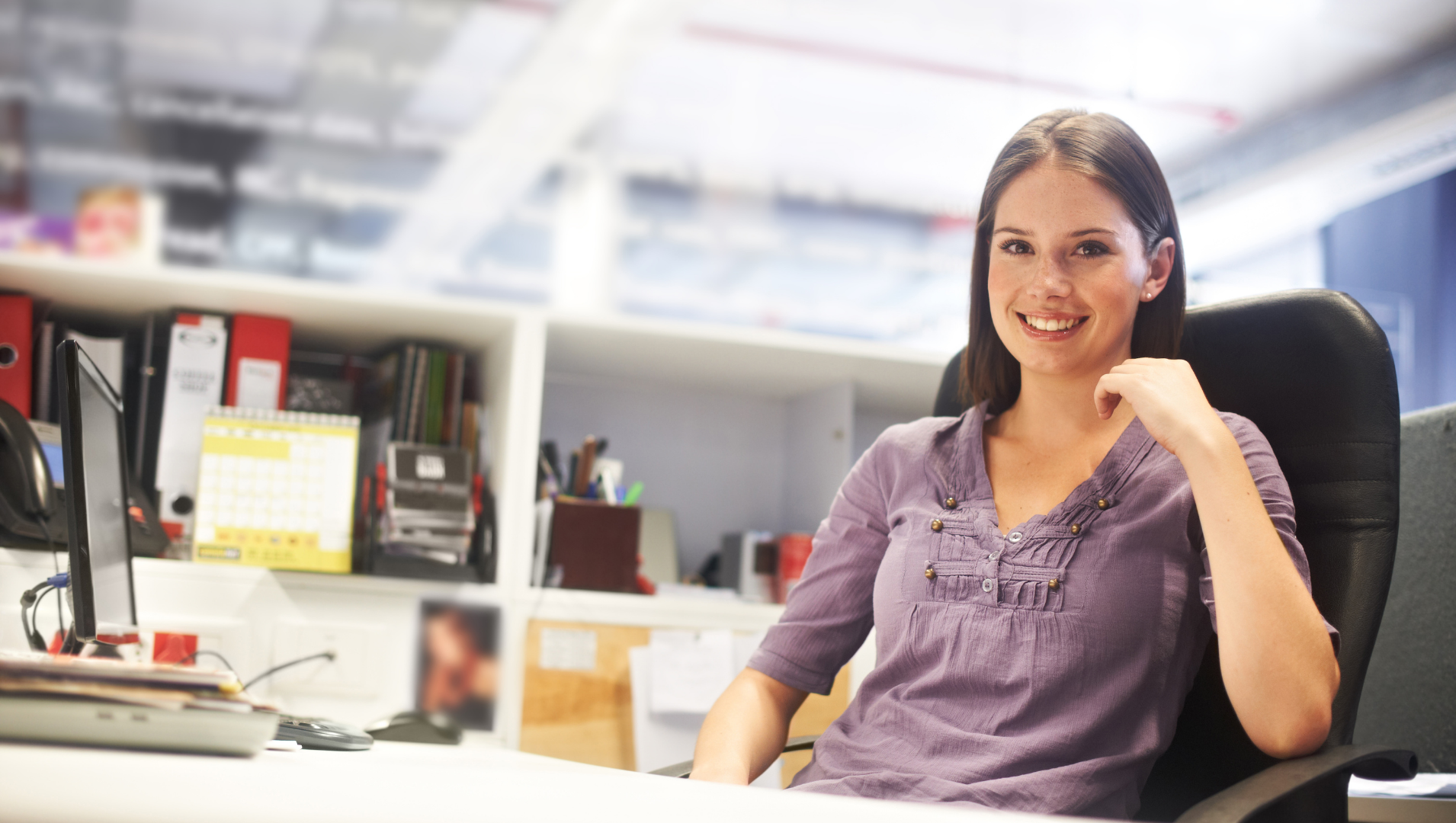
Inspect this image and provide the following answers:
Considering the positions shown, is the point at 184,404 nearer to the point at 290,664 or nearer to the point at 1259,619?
the point at 290,664

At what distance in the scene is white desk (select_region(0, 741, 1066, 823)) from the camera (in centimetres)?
36

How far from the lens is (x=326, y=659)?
4.83ft

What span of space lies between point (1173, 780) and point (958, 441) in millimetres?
366

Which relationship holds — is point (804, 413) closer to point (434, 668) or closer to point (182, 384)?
point (434, 668)

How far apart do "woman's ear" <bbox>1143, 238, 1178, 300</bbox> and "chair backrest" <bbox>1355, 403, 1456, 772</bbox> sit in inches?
19.5

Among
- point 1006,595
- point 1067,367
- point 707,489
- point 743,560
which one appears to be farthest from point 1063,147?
point 707,489

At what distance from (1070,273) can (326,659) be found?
1.05m

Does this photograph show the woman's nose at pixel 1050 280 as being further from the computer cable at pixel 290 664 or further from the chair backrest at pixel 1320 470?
the computer cable at pixel 290 664

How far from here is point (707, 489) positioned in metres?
1.99

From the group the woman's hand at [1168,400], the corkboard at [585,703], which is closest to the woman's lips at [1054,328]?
the woman's hand at [1168,400]

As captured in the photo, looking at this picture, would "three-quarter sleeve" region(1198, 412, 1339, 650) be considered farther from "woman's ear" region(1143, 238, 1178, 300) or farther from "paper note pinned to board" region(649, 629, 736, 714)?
"paper note pinned to board" region(649, 629, 736, 714)

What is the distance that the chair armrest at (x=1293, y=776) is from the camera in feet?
2.42

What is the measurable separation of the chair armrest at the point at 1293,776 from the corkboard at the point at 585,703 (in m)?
0.77

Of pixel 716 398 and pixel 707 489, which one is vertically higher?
pixel 716 398
